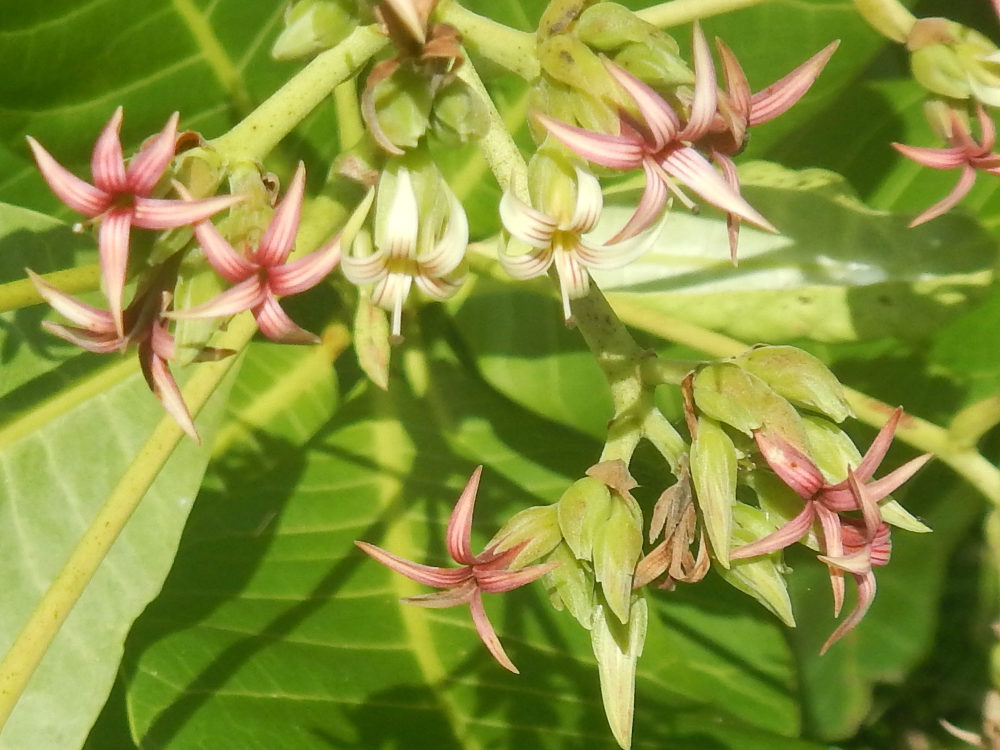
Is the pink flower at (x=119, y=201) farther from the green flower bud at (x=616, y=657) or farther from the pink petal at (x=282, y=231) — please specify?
the green flower bud at (x=616, y=657)

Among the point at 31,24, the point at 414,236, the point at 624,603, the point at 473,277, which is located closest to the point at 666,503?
the point at 624,603

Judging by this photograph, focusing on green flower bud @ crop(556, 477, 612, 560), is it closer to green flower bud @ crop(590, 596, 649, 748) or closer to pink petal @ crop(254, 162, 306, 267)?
green flower bud @ crop(590, 596, 649, 748)

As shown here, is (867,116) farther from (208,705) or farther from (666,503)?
(208,705)

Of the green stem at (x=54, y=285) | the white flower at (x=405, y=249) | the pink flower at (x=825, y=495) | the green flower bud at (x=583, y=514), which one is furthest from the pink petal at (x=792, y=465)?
the green stem at (x=54, y=285)

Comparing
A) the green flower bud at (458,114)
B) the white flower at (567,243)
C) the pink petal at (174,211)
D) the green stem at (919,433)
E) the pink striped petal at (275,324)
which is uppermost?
the pink petal at (174,211)

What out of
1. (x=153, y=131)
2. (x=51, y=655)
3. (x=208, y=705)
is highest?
(x=153, y=131)

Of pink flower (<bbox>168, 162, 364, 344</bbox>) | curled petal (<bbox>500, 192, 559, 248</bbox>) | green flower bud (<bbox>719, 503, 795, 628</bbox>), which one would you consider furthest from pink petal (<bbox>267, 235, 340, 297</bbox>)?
green flower bud (<bbox>719, 503, 795, 628</bbox>)
